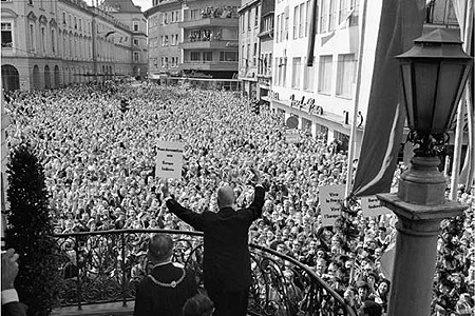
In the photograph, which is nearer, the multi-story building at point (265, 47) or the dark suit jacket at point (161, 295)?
the dark suit jacket at point (161, 295)

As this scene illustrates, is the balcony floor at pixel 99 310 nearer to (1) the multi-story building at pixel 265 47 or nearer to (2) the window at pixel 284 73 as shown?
(2) the window at pixel 284 73

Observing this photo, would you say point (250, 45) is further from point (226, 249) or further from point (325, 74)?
point (226, 249)

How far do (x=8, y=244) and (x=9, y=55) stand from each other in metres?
50.5

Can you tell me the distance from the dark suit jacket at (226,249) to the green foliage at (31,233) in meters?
1.52

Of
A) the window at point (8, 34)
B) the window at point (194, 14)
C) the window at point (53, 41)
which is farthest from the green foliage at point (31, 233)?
the window at point (194, 14)

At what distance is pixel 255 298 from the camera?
601cm

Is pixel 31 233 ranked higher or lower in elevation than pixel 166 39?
lower

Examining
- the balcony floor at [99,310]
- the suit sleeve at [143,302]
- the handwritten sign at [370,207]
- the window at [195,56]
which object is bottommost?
the balcony floor at [99,310]

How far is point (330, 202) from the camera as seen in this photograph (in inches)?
318

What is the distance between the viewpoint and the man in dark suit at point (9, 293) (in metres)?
3.37

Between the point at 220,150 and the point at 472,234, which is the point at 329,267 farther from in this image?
the point at 220,150

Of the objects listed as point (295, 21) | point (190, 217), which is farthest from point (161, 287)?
point (295, 21)

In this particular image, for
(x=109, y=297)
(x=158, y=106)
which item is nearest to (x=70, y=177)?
(x=109, y=297)

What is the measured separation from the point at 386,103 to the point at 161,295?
3.53 meters
